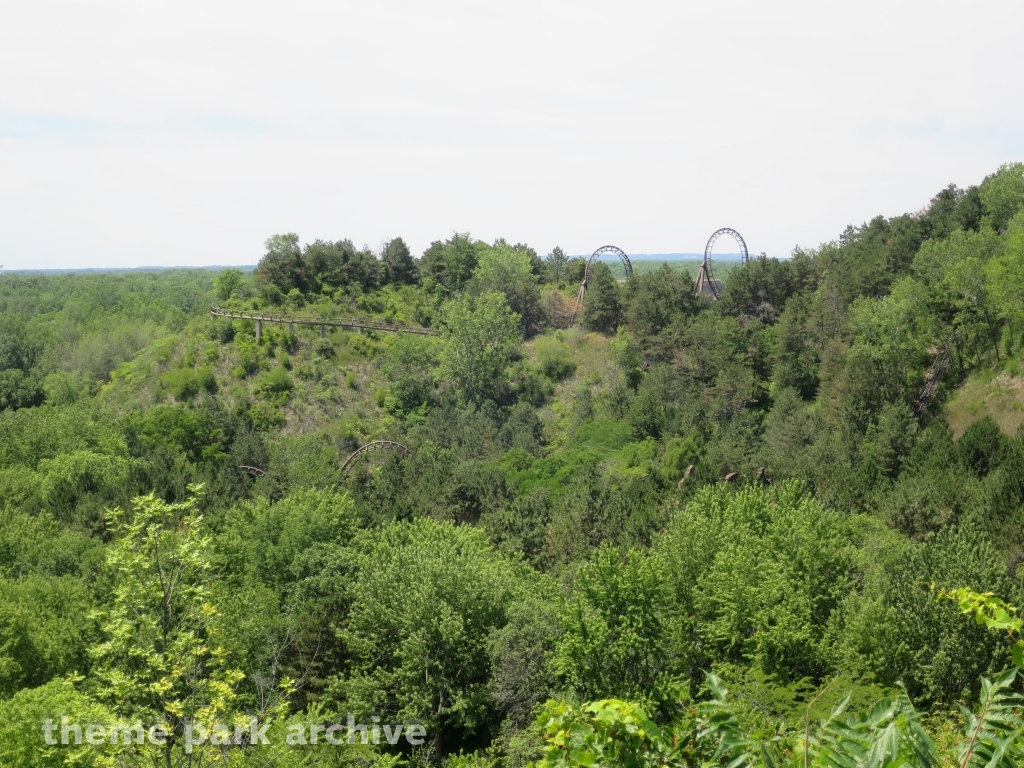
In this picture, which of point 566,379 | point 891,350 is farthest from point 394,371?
point 891,350

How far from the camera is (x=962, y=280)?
37.0 meters

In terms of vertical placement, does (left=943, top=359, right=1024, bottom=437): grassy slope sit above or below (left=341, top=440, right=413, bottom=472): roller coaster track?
above

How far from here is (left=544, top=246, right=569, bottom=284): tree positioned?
65800 millimetres

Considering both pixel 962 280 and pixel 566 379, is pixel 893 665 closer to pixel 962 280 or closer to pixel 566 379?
pixel 962 280

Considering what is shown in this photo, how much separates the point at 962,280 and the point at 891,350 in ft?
14.4

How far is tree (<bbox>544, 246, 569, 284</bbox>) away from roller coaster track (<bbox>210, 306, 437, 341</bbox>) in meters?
13.8

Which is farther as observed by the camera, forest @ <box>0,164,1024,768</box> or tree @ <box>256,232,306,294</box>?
tree @ <box>256,232,306,294</box>

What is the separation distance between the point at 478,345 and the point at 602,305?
9.12m

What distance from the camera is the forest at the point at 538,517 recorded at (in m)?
12.1

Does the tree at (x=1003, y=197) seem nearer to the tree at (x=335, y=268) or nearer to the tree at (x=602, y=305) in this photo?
the tree at (x=602, y=305)

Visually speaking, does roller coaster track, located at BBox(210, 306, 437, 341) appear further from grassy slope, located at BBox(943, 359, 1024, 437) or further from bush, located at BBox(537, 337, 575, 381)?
grassy slope, located at BBox(943, 359, 1024, 437)

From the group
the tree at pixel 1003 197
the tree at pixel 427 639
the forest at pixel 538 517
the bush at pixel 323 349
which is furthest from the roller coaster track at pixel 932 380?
the bush at pixel 323 349

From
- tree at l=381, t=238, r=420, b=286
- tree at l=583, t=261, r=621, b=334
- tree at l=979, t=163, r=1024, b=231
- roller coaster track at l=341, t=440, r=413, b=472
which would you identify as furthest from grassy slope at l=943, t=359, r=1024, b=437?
tree at l=381, t=238, r=420, b=286

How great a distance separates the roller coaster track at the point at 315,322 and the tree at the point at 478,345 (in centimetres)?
480
